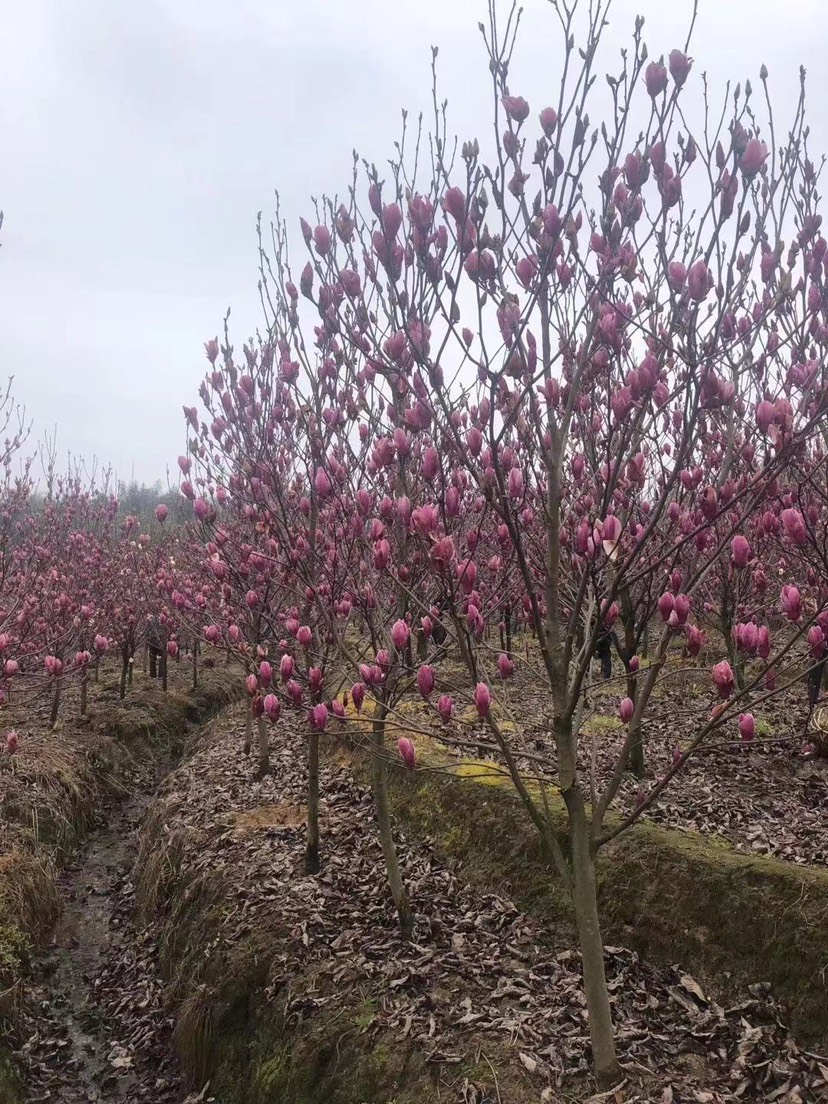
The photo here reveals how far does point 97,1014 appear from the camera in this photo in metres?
5.90

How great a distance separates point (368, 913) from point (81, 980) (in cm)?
301

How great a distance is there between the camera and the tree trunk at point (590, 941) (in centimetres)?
327

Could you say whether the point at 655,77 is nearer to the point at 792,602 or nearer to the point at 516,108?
the point at 516,108

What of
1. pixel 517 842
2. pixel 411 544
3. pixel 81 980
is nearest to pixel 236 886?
pixel 81 980

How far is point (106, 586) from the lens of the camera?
12.9 meters

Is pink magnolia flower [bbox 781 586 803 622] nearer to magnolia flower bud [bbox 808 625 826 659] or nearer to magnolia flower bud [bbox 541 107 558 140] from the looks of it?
magnolia flower bud [bbox 808 625 826 659]

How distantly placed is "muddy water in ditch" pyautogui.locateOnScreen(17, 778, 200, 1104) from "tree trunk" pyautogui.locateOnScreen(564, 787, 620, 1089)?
10.5 ft

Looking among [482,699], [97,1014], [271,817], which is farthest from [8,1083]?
[482,699]

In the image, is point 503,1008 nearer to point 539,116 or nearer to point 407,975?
point 407,975

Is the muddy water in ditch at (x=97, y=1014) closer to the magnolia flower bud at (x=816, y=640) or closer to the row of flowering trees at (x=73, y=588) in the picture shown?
the row of flowering trees at (x=73, y=588)

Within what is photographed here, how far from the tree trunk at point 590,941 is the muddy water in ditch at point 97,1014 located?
3.20 meters

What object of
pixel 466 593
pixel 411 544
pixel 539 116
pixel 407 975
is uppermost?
pixel 539 116

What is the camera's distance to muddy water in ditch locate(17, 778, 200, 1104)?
16.9 ft

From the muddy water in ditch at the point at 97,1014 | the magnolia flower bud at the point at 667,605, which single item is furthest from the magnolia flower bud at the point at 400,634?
the muddy water in ditch at the point at 97,1014
